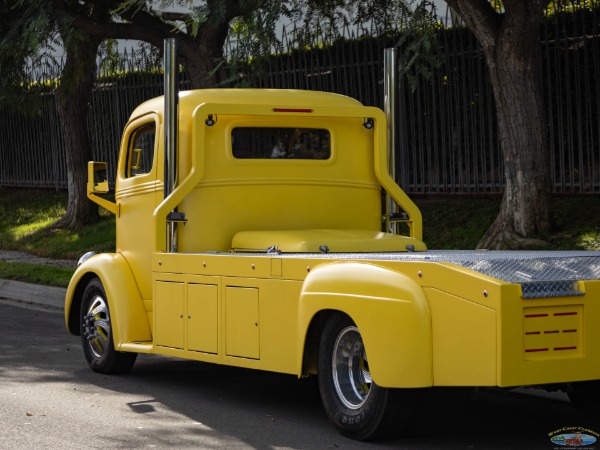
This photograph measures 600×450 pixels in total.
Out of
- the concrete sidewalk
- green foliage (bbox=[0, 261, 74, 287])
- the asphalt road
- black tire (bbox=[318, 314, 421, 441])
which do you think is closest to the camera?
black tire (bbox=[318, 314, 421, 441])

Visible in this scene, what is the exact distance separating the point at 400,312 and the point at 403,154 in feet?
38.2

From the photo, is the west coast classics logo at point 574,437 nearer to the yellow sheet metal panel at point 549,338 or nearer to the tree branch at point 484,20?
the yellow sheet metal panel at point 549,338

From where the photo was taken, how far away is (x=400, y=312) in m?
6.61

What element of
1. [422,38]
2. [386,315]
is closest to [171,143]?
[386,315]

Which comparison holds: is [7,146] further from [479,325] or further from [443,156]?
[479,325]

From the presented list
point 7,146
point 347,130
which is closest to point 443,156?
point 347,130

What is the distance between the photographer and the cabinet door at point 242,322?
789cm

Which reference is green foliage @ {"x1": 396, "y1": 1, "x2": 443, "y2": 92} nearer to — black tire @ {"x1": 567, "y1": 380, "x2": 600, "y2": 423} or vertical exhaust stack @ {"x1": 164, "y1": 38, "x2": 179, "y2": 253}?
vertical exhaust stack @ {"x1": 164, "y1": 38, "x2": 179, "y2": 253}

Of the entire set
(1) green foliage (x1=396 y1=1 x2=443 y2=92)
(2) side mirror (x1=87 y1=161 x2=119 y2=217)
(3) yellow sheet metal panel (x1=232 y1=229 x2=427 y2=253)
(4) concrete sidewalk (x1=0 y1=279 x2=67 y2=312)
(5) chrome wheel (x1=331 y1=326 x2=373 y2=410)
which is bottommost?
(4) concrete sidewalk (x1=0 y1=279 x2=67 y2=312)

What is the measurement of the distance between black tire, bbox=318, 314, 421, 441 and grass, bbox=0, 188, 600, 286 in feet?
22.8

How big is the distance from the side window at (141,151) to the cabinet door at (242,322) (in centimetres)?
229

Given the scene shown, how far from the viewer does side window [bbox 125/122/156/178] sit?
10.1 meters

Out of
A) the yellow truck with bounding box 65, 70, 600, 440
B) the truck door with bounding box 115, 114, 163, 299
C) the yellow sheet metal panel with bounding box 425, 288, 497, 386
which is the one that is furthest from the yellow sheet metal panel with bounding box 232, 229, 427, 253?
the yellow sheet metal panel with bounding box 425, 288, 497, 386

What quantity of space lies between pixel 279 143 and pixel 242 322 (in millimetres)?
2185
